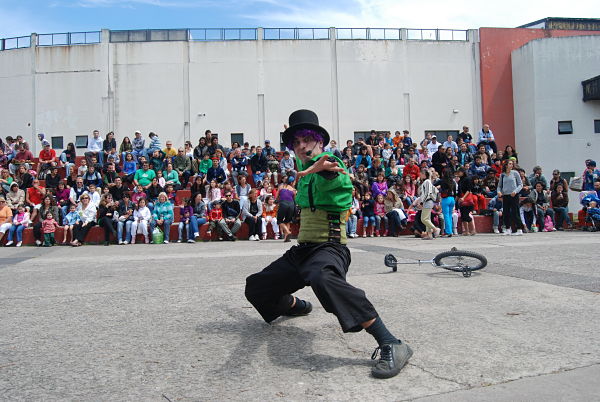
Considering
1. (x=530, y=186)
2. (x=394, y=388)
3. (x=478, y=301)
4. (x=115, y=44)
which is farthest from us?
(x=115, y=44)

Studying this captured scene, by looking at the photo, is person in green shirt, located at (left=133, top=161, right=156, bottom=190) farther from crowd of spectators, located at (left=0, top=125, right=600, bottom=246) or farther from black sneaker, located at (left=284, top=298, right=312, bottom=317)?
black sneaker, located at (left=284, top=298, right=312, bottom=317)

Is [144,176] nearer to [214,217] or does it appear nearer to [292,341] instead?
[214,217]

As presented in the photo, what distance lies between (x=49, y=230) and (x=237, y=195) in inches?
215

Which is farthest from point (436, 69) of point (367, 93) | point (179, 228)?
point (179, 228)

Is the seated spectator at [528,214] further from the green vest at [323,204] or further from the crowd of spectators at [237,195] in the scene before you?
the green vest at [323,204]

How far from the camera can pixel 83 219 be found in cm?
1507

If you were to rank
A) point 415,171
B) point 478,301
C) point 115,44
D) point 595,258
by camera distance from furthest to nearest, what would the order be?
point 115,44 < point 415,171 < point 595,258 < point 478,301

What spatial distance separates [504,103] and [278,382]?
94.5 feet

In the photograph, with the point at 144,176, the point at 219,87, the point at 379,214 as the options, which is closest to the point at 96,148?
the point at 144,176

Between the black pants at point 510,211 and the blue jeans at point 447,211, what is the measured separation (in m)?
1.74

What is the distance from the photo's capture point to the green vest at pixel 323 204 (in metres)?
3.81

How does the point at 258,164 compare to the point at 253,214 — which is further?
the point at 258,164

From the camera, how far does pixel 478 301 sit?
528 cm

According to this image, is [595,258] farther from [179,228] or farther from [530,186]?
[179,228]
